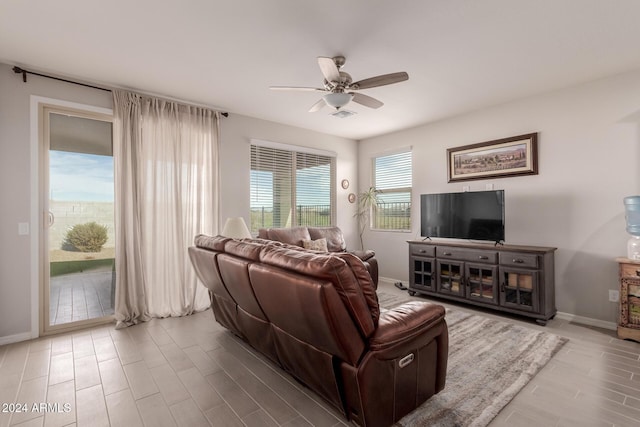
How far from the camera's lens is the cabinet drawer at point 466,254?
12.4 feet

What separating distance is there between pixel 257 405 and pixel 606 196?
4.13 meters

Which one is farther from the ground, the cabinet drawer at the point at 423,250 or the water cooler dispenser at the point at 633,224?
the water cooler dispenser at the point at 633,224

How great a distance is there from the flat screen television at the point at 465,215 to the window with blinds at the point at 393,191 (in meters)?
0.81

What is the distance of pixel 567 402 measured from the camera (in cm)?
199

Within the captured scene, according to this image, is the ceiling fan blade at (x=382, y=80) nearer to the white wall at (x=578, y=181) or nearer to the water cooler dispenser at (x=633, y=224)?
the white wall at (x=578, y=181)

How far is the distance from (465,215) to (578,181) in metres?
1.27

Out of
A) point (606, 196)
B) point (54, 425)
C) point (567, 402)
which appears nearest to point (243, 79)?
point (54, 425)

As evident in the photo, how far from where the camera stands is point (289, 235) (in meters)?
4.50

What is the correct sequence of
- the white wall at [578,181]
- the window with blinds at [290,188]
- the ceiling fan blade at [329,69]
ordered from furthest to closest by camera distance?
the window with blinds at [290,188] < the white wall at [578,181] < the ceiling fan blade at [329,69]

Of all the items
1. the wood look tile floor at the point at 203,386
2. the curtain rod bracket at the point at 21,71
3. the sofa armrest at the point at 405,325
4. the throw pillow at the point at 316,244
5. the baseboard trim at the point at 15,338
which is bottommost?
the wood look tile floor at the point at 203,386

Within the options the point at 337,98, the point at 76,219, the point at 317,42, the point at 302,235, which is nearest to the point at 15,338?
the point at 76,219

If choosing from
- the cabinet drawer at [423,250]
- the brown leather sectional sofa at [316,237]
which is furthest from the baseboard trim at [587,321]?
the brown leather sectional sofa at [316,237]

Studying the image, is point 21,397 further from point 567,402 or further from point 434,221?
point 434,221

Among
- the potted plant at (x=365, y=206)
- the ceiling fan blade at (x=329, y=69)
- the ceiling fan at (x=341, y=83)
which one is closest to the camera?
the ceiling fan blade at (x=329, y=69)
